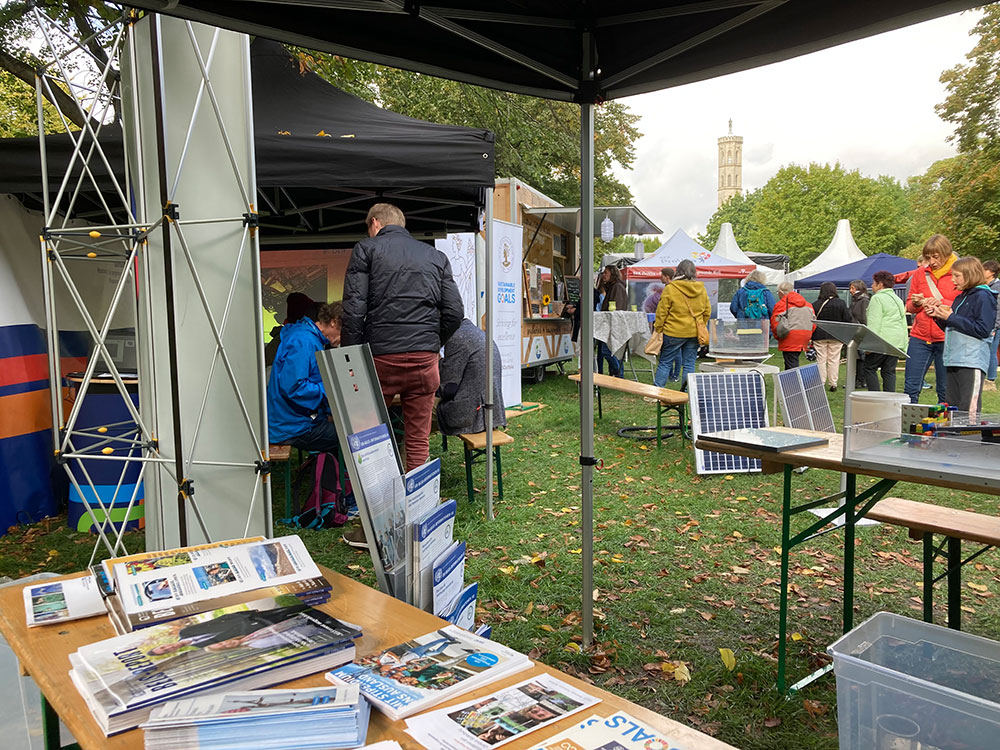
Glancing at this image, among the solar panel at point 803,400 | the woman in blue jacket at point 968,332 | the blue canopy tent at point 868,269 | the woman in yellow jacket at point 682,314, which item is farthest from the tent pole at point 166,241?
the blue canopy tent at point 868,269

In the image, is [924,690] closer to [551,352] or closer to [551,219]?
[551,352]

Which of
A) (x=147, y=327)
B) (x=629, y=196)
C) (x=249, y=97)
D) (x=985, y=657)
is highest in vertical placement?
(x=629, y=196)

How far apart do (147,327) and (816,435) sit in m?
3.05

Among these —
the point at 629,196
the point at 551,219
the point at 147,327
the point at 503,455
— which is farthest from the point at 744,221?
the point at 147,327

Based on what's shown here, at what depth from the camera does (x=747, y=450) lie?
2748 mm

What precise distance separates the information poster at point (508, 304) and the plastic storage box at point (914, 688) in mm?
5774

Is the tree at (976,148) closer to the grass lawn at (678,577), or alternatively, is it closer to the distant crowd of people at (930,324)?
the distant crowd of people at (930,324)

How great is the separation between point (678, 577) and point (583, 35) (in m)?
3.00

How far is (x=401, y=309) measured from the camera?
4.37 metres

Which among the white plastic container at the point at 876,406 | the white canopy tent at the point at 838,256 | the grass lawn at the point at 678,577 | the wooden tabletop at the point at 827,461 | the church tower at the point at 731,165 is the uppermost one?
the church tower at the point at 731,165

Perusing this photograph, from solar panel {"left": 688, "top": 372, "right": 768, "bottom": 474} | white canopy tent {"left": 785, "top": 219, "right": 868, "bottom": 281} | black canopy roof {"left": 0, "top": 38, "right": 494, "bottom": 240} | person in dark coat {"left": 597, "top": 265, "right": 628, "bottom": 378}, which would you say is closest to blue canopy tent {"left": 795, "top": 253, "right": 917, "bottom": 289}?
white canopy tent {"left": 785, "top": 219, "right": 868, "bottom": 281}

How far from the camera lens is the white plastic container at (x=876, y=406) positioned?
99.3 inches

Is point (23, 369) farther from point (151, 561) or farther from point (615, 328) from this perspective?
point (615, 328)

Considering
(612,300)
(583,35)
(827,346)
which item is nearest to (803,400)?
(583,35)
